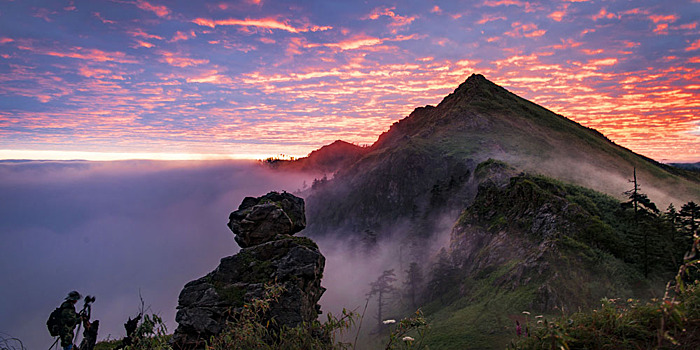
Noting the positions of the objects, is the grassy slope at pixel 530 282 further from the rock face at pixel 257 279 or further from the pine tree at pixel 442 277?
the rock face at pixel 257 279

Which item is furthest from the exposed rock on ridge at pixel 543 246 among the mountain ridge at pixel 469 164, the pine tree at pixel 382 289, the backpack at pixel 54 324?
the mountain ridge at pixel 469 164

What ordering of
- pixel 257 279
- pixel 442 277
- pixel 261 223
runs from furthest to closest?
pixel 442 277 → pixel 261 223 → pixel 257 279

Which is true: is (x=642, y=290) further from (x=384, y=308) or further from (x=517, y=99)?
(x=517, y=99)

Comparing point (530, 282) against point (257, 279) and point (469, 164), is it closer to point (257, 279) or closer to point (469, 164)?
point (257, 279)

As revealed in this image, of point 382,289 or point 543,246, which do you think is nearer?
point 543,246

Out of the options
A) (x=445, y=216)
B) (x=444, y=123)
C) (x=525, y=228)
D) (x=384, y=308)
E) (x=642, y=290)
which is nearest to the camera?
(x=642, y=290)

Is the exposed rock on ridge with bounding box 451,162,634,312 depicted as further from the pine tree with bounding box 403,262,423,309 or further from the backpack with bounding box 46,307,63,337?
the backpack with bounding box 46,307,63,337

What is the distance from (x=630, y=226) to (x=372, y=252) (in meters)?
67.7

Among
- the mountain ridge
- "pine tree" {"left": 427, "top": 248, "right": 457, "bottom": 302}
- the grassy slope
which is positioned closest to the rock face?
the grassy slope

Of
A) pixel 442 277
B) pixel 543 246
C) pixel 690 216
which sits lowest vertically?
pixel 442 277

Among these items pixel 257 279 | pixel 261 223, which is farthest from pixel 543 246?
pixel 257 279

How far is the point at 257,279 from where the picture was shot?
54.2ft

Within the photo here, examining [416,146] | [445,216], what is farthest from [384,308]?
[416,146]

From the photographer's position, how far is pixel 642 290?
79.5 feet
